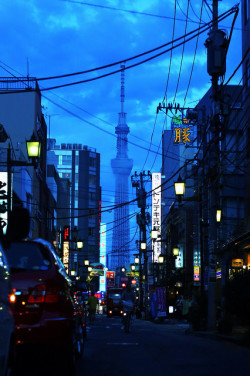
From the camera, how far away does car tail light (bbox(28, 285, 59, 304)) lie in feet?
25.8

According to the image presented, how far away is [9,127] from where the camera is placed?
51312 mm

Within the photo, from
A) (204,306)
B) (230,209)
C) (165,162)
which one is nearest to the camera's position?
(204,306)

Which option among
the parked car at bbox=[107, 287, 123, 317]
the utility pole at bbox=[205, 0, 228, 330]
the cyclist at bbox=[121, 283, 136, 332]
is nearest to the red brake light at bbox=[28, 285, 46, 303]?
the utility pole at bbox=[205, 0, 228, 330]

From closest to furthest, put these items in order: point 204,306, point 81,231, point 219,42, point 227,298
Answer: point 227,298 < point 219,42 < point 204,306 < point 81,231

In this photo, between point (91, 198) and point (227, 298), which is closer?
point (227, 298)

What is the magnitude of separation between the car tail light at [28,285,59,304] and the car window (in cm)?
30

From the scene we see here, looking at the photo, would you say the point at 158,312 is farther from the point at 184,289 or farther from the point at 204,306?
the point at 184,289

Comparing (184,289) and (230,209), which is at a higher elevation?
(230,209)

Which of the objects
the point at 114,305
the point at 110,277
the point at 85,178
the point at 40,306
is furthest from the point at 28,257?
the point at 110,277

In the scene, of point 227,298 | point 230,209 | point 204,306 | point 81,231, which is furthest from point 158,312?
point 81,231

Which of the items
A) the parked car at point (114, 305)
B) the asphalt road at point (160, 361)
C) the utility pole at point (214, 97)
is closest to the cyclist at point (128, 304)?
the utility pole at point (214, 97)

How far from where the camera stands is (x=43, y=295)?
789 centimetres

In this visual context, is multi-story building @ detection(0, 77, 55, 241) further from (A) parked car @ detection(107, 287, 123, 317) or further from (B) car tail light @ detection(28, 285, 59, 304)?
(B) car tail light @ detection(28, 285, 59, 304)

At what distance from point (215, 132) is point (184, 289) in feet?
139
